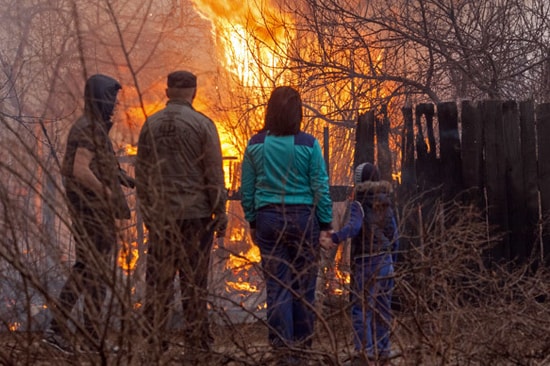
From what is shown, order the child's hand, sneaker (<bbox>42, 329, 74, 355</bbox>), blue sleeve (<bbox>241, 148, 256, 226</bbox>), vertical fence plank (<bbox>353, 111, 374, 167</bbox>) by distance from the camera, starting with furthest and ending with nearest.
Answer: vertical fence plank (<bbox>353, 111, 374, 167</bbox>), blue sleeve (<bbox>241, 148, 256, 226</bbox>), the child's hand, sneaker (<bbox>42, 329, 74, 355</bbox>)

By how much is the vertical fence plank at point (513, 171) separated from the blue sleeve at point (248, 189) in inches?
118

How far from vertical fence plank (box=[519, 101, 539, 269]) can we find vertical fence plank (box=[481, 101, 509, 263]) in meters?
0.18

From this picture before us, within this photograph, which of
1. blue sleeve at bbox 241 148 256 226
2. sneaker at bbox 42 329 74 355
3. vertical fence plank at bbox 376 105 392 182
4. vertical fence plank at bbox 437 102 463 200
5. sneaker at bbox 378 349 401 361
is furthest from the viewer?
vertical fence plank at bbox 376 105 392 182

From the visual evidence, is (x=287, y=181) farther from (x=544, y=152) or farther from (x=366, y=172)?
(x=544, y=152)

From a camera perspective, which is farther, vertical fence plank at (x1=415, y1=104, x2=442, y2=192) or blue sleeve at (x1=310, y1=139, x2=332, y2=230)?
vertical fence plank at (x1=415, y1=104, x2=442, y2=192)

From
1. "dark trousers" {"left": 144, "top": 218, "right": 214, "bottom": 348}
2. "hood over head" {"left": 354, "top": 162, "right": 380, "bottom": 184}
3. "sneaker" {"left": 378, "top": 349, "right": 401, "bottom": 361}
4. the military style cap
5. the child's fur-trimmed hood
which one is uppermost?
the military style cap

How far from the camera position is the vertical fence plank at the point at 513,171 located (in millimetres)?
8539

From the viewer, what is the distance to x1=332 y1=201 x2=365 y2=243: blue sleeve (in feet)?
21.2

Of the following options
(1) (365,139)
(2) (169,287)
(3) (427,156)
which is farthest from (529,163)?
(2) (169,287)

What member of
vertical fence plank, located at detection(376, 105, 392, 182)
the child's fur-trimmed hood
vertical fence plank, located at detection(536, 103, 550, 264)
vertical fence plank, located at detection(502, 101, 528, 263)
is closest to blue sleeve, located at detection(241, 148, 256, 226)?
the child's fur-trimmed hood

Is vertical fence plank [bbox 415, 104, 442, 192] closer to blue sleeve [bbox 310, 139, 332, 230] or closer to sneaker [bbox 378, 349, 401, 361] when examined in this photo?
blue sleeve [bbox 310, 139, 332, 230]

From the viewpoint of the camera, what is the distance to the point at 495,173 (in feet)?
28.2

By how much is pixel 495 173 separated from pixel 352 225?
8.28ft

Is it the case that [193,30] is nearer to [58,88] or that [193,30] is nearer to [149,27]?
[149,27]
